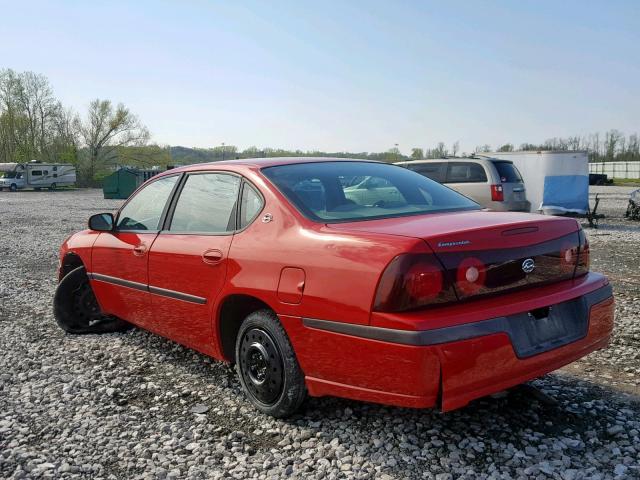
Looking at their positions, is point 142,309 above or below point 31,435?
above

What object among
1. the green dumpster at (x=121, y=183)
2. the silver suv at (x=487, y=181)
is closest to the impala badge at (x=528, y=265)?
the silver suv at (x=487, y=181)

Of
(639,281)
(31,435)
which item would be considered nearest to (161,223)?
(31,435)

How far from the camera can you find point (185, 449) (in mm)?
2908

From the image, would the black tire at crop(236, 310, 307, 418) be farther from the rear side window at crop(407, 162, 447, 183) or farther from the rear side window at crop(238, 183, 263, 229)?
the rear side window at crop(407, 162, 447, 183)

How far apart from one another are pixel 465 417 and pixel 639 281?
16.7 feet

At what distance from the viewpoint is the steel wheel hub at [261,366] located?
306cm

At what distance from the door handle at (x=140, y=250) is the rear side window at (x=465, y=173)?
10317 millimetres

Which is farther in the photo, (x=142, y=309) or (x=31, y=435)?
(x=142, y=309)

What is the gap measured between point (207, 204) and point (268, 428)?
1.50m

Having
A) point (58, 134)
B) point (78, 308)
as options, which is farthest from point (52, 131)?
point (78, 308)

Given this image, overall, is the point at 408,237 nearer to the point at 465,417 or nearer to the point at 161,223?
the point at 465,417

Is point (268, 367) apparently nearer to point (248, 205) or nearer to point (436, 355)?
point (248, 205)

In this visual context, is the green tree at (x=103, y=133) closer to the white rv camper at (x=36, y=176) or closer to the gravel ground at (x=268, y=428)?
the white rv camper at (x=36, y=176)

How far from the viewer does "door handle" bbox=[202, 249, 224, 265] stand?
10.9ft
